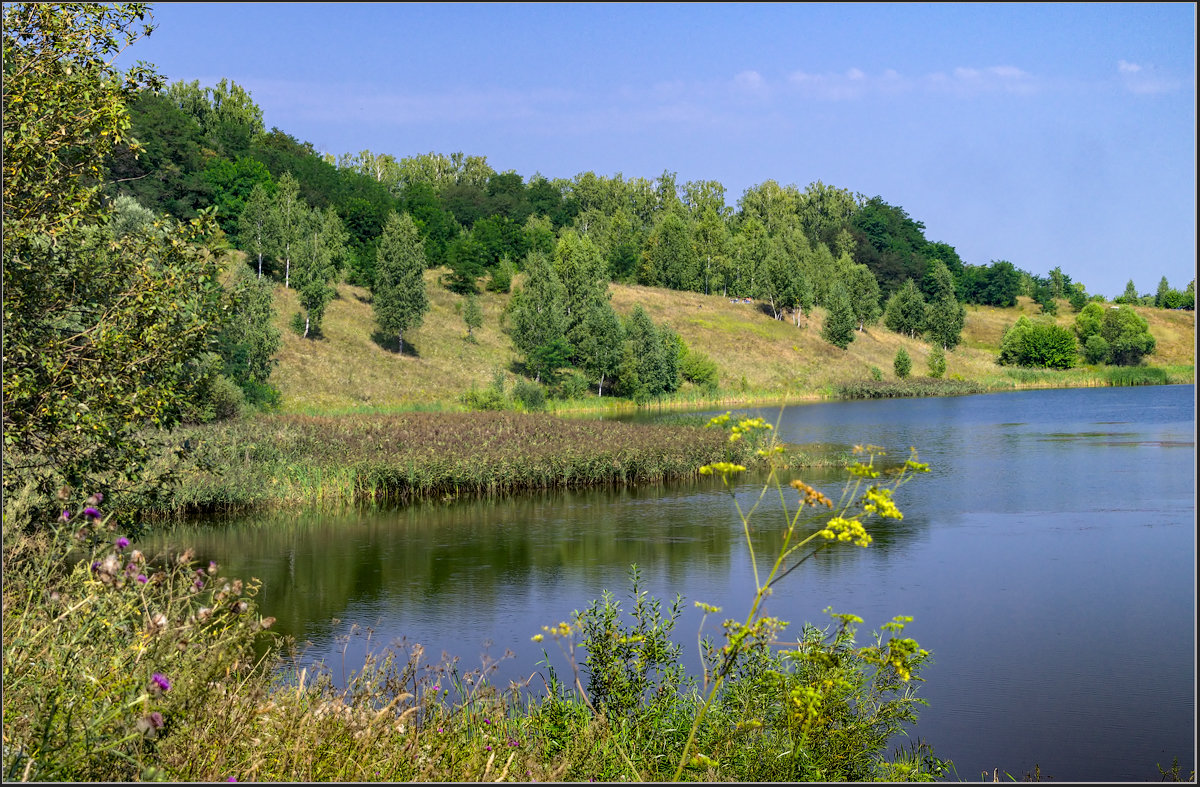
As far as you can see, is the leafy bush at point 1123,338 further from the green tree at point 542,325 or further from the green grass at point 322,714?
the green grass at point 322,714

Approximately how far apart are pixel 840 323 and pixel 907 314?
13.1 m

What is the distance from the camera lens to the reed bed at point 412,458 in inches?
831

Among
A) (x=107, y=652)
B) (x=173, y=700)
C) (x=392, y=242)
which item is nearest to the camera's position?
(x=173, y=700)

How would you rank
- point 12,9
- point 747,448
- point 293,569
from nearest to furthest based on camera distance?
1. point 12,9
2. point 293,569
3. point 747,448

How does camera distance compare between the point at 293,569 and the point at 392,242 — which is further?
the point at 392,242

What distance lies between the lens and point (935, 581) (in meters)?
15.2

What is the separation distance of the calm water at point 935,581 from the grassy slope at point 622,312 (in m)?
12.5

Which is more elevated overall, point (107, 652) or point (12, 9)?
point (12, 9)

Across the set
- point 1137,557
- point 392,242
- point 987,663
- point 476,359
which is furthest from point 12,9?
point 476,359

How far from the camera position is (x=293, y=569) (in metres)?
16.2

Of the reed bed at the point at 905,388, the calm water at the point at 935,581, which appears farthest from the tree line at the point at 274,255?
the reed bed at the point at 905,388

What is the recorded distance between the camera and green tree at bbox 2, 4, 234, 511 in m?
7.70

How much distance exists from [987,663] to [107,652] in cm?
947

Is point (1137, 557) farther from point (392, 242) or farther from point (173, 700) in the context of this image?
point (392, 242)
